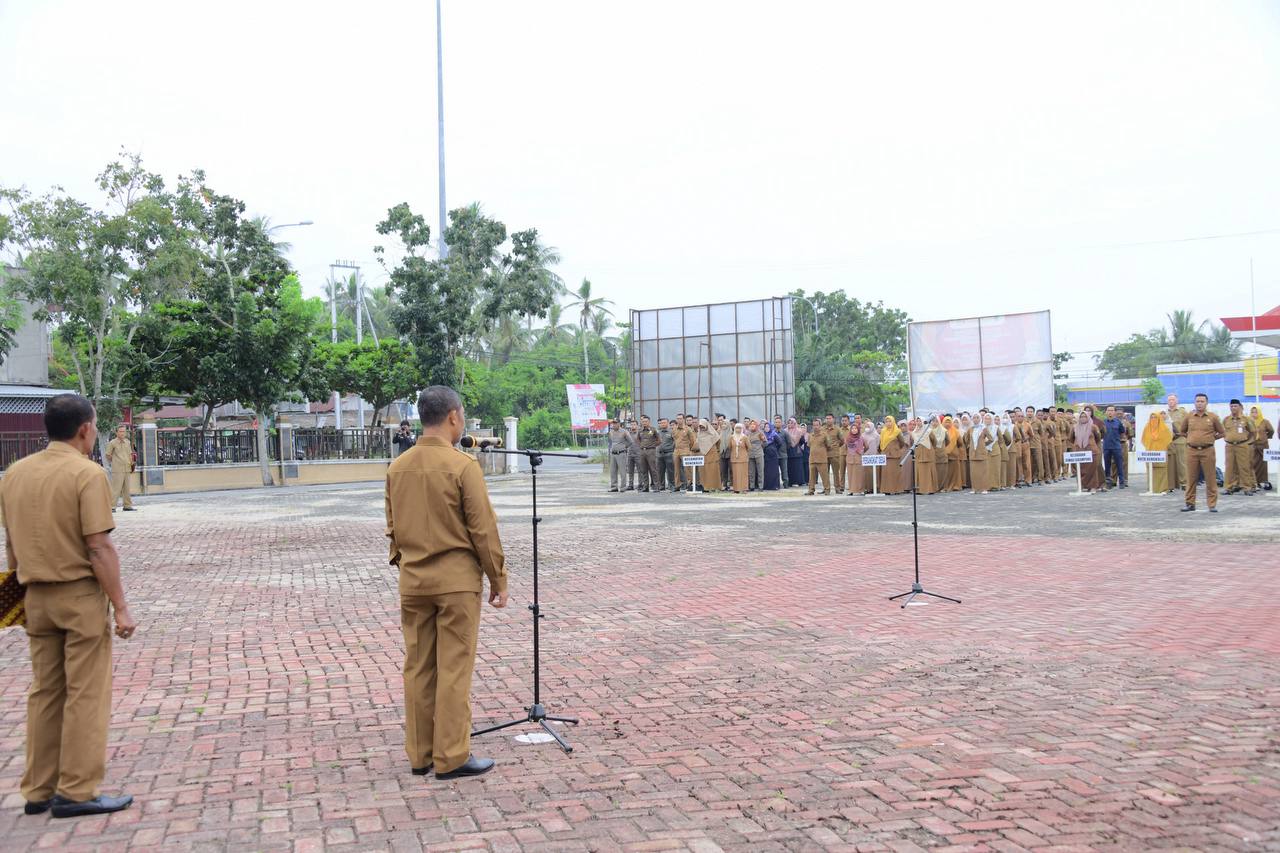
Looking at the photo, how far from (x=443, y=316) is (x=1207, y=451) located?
24.5 meters

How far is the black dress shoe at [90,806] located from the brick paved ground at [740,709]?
65 millimetres

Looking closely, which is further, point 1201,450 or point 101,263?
point 101,263

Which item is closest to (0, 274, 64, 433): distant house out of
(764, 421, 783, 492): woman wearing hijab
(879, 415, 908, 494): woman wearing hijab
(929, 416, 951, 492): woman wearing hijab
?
(764, 421, 783, 492): woman wearing hijab

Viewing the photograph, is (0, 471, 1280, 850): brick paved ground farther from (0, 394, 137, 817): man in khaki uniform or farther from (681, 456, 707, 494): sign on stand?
(681, 456, 707, 494): sign on stand

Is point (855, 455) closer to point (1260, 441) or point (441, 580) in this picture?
point (1260, 441)

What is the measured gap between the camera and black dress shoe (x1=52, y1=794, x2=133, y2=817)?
4.41 m

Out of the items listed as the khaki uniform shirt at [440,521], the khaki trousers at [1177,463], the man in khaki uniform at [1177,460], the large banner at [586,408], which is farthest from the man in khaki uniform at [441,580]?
the large banner at [586,408]

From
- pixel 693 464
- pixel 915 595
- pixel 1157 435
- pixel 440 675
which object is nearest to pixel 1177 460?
pixel 1157 435

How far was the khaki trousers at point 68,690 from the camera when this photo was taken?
440 centimetres

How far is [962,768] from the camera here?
4863 mm

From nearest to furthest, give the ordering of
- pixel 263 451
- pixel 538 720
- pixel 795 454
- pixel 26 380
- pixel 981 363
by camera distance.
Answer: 1. pixel 538 720
2. pixel 795 454
3. pixel 981 363
4. pixel 263 451
5. pixel 26 380

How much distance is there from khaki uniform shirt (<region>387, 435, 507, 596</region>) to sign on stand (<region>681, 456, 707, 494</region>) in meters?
19.8

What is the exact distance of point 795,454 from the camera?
87.7ft

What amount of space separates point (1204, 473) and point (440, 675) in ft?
51.9
